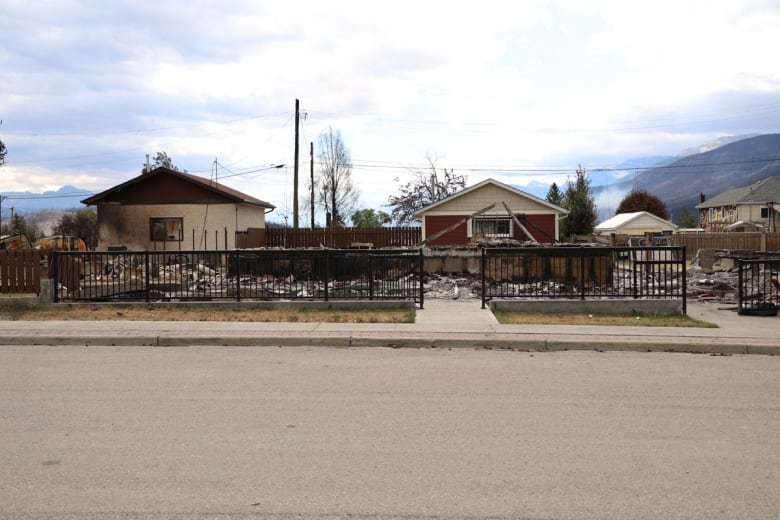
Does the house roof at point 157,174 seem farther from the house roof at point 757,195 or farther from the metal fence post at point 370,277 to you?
the house roof at point 757,195

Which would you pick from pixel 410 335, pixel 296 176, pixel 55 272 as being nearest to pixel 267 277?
pixel 55 272

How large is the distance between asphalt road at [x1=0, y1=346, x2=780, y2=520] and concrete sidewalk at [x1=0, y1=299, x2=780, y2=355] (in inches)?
53.2

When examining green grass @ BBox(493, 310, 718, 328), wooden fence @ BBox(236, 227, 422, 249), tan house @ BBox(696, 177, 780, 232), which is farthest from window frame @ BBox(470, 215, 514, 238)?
tan house @ BBox(696, 177, 780, 232)

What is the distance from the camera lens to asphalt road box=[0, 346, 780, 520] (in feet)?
15.9

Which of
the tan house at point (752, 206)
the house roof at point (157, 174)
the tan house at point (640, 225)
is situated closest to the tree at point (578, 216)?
the tan house at point (640, 225)

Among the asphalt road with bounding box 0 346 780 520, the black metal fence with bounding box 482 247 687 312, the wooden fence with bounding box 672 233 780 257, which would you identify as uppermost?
the wooden fence with bounding box 672 233 780 257

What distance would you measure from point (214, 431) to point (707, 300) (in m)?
15.9

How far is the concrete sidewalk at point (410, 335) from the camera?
1155cm

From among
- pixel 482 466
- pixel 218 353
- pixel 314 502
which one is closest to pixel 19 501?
pixel 314 502

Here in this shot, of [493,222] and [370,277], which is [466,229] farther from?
[370,277]

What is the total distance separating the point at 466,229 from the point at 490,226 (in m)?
1.29

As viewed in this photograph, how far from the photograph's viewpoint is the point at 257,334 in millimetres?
12188

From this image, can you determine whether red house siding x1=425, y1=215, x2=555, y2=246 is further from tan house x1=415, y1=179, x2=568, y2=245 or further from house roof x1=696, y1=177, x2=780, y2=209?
house roof x1=696, y1=177, x2=780, y2=209

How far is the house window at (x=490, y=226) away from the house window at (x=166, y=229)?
15307mm
